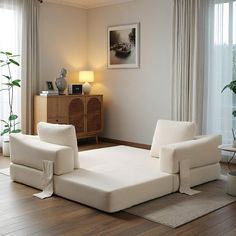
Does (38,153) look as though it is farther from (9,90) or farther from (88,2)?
(88,2)

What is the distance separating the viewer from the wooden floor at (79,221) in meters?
3.16

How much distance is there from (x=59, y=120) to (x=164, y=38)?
88.2 inches

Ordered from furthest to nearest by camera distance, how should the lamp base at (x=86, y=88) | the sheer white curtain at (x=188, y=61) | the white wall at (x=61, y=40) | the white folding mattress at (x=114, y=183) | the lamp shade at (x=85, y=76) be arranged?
1. the lamp shade at (x=85, y=76)
2. the lamp base at (x=86, y=88)
3. the white wall at (x=61, y=40)
4. the sheer white curtain at (x=188, y=61)
5. the white folding mattress at (x=114, y=183)

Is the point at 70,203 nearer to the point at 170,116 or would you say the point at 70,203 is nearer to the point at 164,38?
the point at 170,116

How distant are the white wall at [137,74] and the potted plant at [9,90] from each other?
1822 mm

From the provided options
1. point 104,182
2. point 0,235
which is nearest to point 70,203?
point 104,182

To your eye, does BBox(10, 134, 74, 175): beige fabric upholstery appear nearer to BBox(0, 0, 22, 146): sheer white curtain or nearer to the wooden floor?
the wooden floor

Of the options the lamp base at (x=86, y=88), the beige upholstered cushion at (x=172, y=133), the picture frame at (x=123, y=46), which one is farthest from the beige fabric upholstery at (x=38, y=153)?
the picture frame at (x=123, y=46)

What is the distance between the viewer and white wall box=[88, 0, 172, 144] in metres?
6.61

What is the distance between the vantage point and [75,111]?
7.03 meters

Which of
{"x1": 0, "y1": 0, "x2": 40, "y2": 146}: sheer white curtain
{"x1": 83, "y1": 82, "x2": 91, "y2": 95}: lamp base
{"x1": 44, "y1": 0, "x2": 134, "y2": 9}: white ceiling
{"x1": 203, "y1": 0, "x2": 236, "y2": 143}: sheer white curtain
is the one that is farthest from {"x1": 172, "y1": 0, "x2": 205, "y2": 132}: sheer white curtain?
{"x1": 0, "y1": 0, "x2": 40, "y2": 146}: sheer white curtain

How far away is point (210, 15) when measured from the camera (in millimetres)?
5855

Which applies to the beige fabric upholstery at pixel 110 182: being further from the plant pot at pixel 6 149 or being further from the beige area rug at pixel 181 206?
the plant pot at pixel 6 149

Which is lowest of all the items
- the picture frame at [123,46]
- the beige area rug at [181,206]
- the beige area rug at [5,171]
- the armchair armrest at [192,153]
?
the beige area rug at [181,206]
